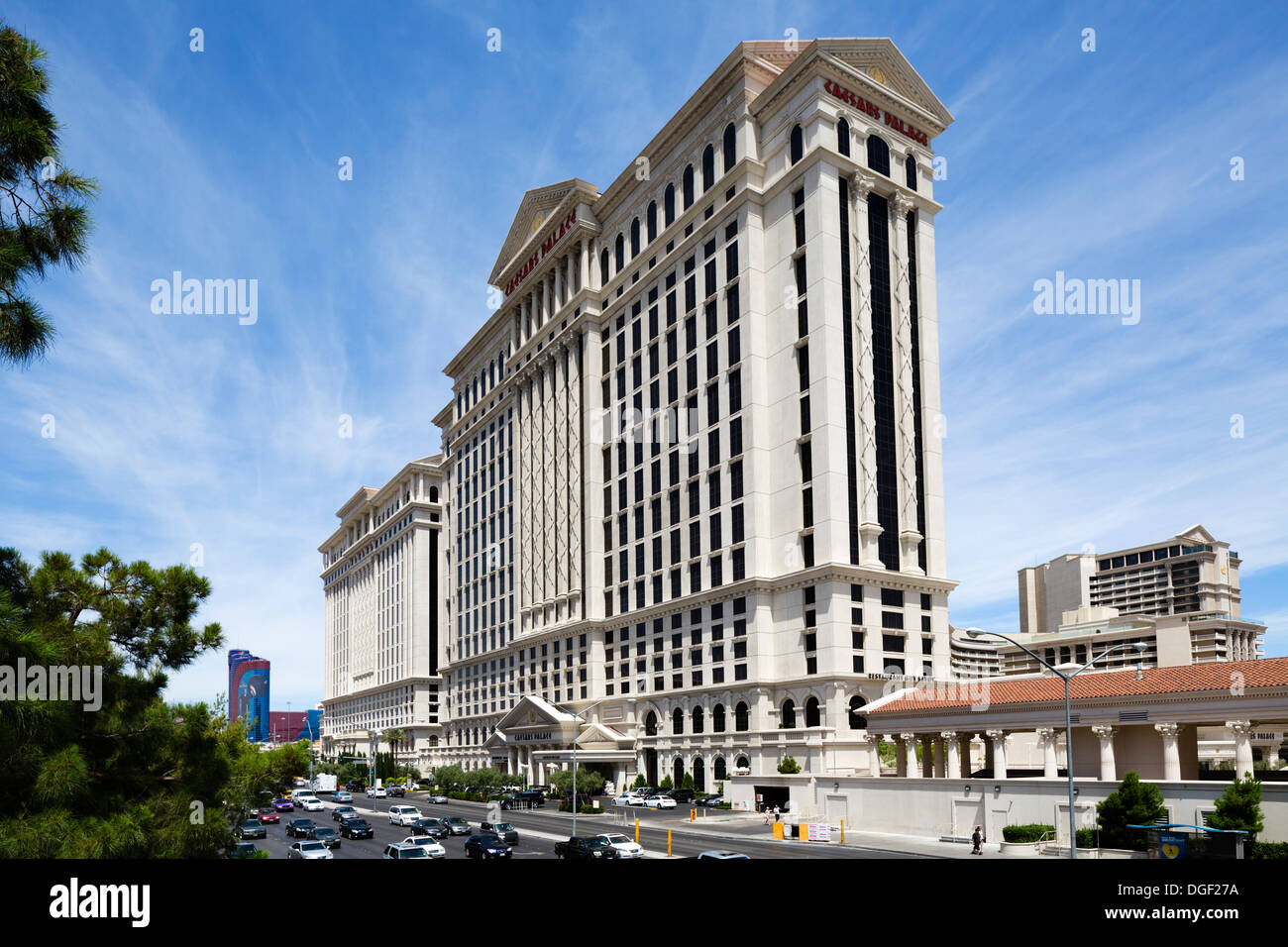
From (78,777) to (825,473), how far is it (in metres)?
73.6

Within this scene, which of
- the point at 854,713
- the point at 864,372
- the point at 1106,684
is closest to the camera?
the point at 1106,684

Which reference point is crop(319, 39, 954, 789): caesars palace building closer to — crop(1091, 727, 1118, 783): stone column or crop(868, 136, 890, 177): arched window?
crop(868, 136, 890, 177): arched window

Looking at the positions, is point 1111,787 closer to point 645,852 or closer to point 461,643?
point 645,852

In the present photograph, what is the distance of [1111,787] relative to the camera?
49.6m

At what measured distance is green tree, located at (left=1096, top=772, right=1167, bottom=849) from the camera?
45.6 meters

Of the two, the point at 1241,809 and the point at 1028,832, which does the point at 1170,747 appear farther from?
the point at 1241,809

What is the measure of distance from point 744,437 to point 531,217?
191ft

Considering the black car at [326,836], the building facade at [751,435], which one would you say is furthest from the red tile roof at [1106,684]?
the black car at [326,836]

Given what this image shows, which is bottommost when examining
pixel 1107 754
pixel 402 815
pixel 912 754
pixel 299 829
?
pixel 402 815

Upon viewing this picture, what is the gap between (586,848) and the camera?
155 ft

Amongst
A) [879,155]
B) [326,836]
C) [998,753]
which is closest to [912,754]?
[998,753]

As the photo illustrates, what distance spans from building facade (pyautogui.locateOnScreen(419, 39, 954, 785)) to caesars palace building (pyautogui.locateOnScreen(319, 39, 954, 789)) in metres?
0.25

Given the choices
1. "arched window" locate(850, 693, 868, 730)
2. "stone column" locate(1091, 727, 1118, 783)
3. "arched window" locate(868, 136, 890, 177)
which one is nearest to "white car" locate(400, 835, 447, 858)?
"stone column" locate(1091, 727, 1118, 783)
